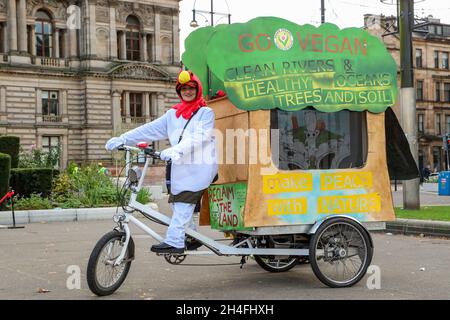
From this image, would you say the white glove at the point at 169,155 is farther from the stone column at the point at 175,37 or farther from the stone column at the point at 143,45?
the stone column at the point at 175,37

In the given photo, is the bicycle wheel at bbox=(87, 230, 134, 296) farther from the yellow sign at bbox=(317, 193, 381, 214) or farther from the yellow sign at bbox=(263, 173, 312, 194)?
the yellow sign at bbox=(317, 193, 381, 214)

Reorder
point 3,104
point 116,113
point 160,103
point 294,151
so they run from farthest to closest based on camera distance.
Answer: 1. point 160,103
2. point 116,113
3. point 3,104
4. point 294,151

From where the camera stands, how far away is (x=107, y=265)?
21.9ft

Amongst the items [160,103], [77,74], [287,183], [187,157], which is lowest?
[287,183]

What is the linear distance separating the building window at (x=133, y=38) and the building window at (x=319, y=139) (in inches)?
2210

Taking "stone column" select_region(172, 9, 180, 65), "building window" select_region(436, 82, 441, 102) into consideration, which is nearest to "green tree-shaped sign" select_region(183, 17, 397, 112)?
"stone column" select_region(172, 9, 180, 65)

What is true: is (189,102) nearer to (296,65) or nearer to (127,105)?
(296,65)

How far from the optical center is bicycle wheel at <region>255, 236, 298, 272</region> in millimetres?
7672

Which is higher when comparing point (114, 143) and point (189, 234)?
point (114, 143)

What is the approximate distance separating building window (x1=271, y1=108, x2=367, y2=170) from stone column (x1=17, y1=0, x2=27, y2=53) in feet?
171

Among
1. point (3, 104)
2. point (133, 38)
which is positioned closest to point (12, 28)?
point (3, 104)

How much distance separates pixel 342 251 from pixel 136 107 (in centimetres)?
5535

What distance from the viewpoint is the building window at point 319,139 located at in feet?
25.1

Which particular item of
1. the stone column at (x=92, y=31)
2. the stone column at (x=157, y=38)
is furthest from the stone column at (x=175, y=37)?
the stone column at (x=92, y=31)
